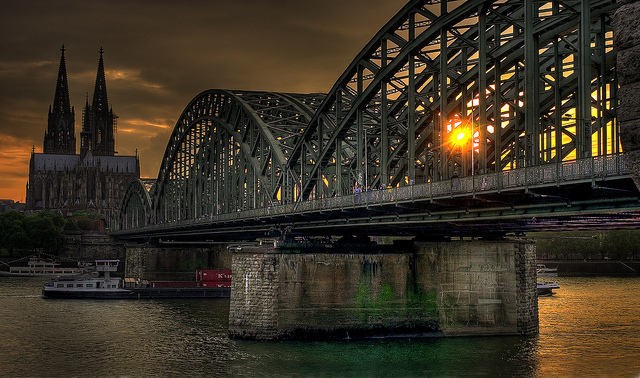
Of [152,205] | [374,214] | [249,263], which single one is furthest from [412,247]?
[152,205]

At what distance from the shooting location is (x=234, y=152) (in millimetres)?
97562

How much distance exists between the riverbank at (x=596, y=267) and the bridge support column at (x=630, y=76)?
121 metres

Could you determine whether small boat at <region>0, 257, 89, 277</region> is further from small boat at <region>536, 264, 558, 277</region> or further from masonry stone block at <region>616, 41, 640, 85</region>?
masonry stone block at <region>616, 41, 640, 85</region>

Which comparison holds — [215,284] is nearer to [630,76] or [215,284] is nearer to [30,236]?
[30,236]

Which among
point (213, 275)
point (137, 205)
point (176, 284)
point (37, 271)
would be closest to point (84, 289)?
point (176, 284)

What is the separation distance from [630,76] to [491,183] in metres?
26.7

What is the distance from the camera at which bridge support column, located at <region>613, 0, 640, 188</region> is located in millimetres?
10078

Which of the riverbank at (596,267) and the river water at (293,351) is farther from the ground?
the riverbank at (596,267)

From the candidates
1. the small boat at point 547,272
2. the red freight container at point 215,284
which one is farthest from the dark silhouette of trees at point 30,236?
the small boat at point 547,272

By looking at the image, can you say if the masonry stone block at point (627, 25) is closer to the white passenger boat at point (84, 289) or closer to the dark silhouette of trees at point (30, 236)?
the white passenger boat at point (84, 289)

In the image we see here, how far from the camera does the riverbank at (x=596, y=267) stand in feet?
405

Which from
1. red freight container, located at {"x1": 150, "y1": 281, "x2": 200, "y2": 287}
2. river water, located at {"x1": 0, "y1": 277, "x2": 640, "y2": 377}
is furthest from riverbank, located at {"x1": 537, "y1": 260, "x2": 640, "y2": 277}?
red freight container, located at {"x1": 150, "y1": 281, "x2": 200, "y2": 287}

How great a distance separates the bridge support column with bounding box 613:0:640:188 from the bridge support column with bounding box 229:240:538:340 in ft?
131

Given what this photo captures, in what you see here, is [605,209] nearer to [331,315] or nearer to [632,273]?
[331,315]
